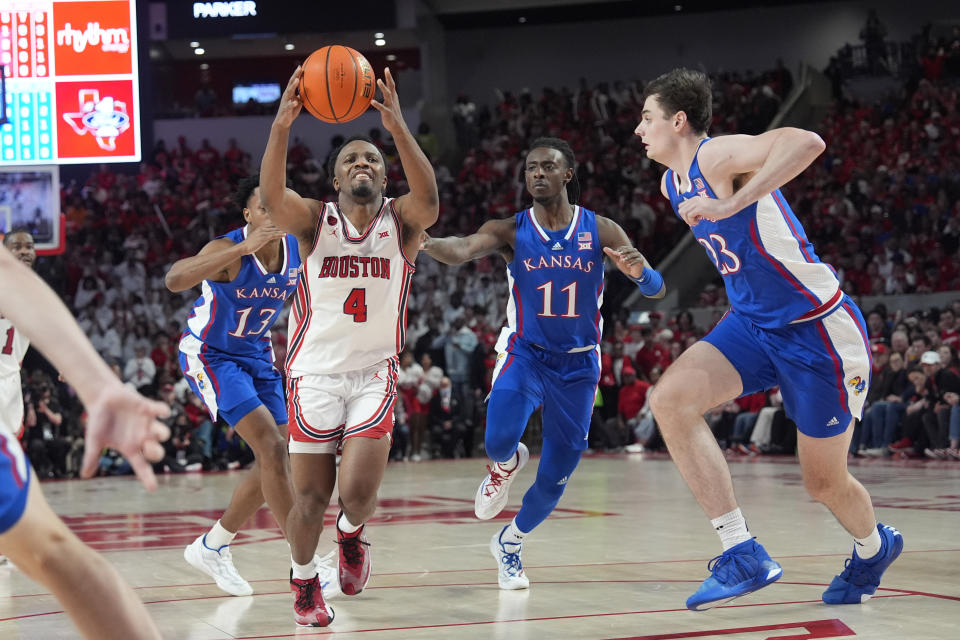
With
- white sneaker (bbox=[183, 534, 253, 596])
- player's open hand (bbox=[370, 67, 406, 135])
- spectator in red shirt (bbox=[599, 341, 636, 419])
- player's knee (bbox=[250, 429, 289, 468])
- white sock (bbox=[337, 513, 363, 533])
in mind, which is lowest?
spectator in red shirt (bbox=[599, 341, 636, 419])

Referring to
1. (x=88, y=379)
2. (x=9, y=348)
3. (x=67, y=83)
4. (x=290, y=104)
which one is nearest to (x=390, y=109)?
(x=290, y=104)

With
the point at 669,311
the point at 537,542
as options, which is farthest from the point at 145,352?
the point at 537,542

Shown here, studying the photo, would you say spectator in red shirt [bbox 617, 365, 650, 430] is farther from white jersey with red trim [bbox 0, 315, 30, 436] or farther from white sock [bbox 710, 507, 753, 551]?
white sock [bbox 710, 507, 753, 551]

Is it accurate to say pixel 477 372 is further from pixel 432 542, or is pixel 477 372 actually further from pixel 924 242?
pixel 432 542

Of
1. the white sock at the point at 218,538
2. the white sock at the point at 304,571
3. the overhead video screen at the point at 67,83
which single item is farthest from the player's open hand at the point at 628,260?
the overhead video screen at the point at 67,83

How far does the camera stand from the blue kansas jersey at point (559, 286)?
5.94 metres

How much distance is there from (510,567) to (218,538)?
4.97ft

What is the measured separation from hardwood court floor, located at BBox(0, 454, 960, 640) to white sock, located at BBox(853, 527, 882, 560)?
20 centimetres

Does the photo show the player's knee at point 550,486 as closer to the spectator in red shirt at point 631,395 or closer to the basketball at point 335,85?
the basketball at point 335,85

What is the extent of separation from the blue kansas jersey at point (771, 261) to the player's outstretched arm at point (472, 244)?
1357mm

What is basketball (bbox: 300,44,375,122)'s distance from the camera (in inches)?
201

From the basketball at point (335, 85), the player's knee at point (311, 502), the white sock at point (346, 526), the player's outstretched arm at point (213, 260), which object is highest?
the basketball at point (335, 85)

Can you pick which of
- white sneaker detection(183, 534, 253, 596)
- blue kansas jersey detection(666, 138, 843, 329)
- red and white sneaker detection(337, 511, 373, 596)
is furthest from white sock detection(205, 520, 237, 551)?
blue kansas jersey detection(666, 138, 843, 329)

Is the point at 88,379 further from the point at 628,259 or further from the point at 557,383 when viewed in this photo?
the point at 557,383
